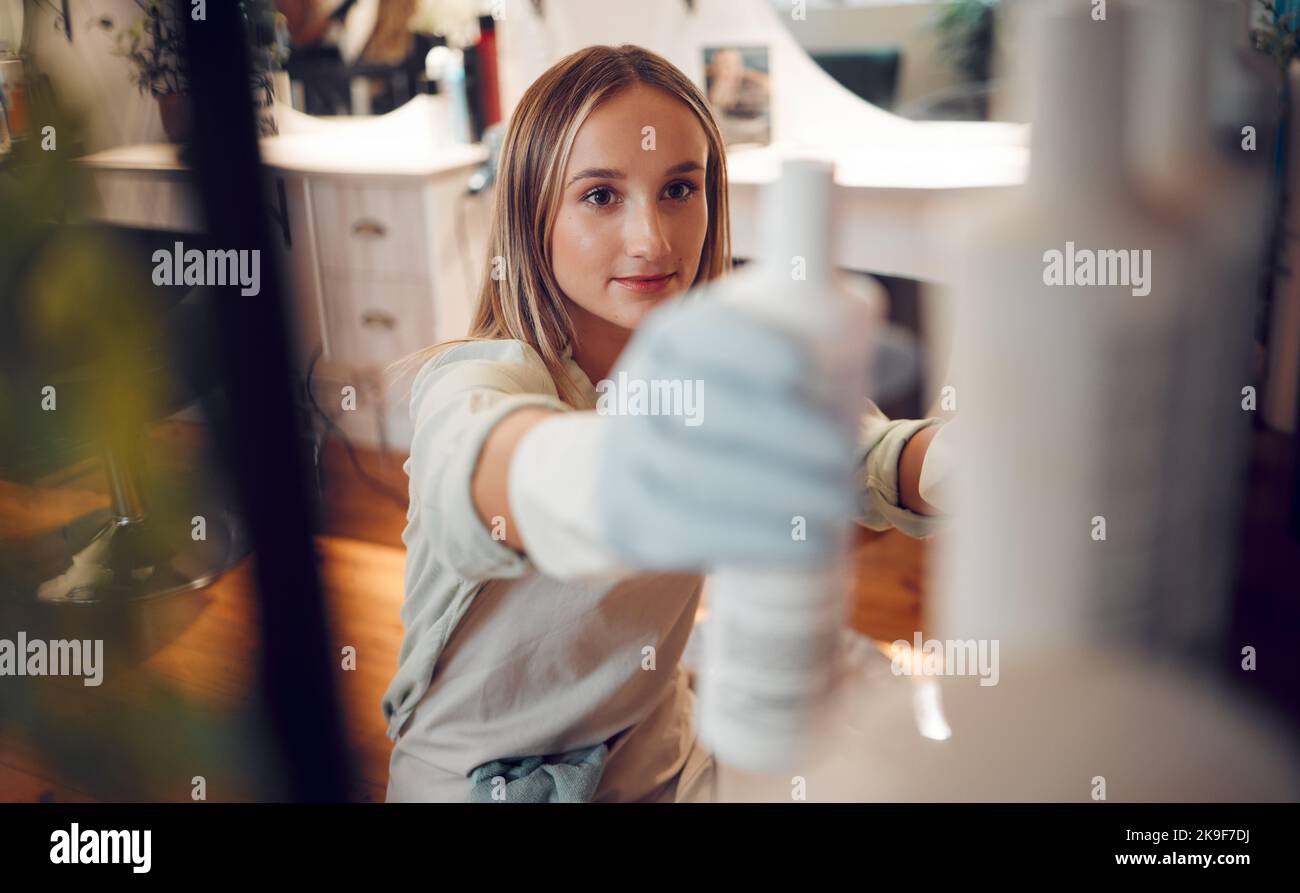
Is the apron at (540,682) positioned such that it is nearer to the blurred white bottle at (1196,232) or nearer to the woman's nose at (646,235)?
the woman's nose at (646,235)

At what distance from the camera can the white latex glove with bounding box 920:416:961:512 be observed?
0.65 meters

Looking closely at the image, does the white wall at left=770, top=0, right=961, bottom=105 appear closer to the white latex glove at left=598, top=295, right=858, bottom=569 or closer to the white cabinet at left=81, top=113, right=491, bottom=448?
the white cabinet at left=81, top=113, right=491, bottom=448

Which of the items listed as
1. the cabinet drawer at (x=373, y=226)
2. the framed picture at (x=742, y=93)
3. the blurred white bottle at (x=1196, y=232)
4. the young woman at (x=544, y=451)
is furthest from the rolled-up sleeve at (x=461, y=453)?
the cabinet drawer at (x=373, y=226)

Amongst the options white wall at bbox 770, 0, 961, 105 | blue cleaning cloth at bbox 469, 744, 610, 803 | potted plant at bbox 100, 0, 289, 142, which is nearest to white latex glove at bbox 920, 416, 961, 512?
blue cleaning cloth at bbox 469, 744, 610, 803

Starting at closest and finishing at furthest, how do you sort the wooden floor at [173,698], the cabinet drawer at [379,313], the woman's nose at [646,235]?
the woman's nose at [646,235]
the wooden floor at [173,698]
the cabinet drawer at [379,313]

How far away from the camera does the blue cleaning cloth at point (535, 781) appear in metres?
0.70

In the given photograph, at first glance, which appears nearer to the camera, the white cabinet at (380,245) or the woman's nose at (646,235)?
the woman's nose at (646,235)

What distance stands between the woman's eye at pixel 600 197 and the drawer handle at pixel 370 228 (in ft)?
4.40

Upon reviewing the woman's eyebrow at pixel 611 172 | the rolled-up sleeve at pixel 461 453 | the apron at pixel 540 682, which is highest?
the woman's eyebrow at pixel 611 172

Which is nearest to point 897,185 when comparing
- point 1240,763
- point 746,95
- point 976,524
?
point 746,95

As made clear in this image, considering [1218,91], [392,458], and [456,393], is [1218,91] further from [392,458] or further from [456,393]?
[392,458]

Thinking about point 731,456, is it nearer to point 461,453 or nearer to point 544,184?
point 461,453

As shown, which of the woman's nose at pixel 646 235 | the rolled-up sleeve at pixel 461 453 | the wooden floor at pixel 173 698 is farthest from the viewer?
the wooden floor at pixel 173 698
